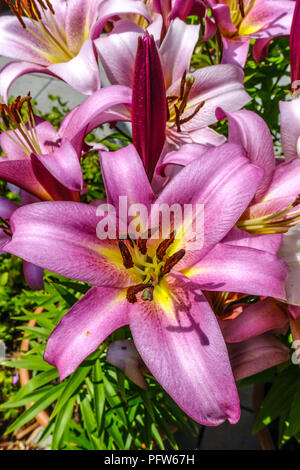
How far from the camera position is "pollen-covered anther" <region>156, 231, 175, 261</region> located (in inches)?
16.0

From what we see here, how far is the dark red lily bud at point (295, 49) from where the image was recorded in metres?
0.42

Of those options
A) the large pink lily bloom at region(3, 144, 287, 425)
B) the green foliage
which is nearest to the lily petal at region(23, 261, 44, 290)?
the green foliage

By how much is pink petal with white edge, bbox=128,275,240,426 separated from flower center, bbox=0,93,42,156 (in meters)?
0.24

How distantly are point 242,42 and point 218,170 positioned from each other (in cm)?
28

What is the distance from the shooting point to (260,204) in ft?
1.46

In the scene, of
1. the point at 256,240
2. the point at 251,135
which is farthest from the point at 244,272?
the point at 251,135

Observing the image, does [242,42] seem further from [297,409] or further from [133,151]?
[297,409]

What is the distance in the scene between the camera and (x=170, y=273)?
1.35ft

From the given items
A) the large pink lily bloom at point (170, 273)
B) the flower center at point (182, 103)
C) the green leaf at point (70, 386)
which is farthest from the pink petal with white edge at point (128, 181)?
the green leaf at point (70, 386)

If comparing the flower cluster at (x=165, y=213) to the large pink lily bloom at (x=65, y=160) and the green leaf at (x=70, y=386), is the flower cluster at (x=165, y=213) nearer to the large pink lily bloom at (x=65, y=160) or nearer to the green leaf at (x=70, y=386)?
the large pink lily bloom at (x=65, y=160)

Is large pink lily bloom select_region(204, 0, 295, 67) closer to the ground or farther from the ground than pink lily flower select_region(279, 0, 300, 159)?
farther from the ground

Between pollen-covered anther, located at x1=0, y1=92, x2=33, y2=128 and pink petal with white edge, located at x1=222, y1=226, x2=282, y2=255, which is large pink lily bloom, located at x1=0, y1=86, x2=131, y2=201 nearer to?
pollen-covered anther, located at x1=0, y1=92, x2=33, y2=128

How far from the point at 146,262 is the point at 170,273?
0.03 metres
